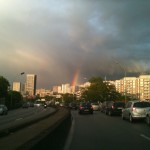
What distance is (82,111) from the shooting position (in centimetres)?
4972

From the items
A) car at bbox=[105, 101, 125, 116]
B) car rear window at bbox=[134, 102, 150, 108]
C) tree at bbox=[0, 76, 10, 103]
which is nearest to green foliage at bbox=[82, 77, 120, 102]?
tree at bbox=[0, 76, 10, 103]

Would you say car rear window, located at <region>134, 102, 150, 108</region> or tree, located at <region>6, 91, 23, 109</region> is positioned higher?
car rear window, located at <region>134, 102, 150, 108</region>

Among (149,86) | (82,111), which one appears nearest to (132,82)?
(149,86)

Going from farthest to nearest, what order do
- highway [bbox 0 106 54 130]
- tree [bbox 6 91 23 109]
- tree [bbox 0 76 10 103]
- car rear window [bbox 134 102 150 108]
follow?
1. tree [bbox 0 76 10 103]
2. tree [bbox 6 91 23 109]
3. highway [bbox 0 106 54 130]
4. car rear window [bbox 134 102 150 108]

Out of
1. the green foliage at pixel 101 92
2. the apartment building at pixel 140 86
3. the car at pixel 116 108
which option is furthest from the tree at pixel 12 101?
the apartment building at pixel 140 86

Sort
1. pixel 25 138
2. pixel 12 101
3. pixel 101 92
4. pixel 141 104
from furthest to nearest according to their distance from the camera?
pixel 101 92, pixel 12 101, pixel 141 104, pixel 25 138

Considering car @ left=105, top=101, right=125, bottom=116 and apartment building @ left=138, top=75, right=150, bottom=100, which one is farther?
apartment building @ left=138, top=75, right=150, bottom=100

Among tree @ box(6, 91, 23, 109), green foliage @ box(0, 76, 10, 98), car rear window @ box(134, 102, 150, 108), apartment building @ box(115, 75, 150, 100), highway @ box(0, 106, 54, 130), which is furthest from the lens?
apartment building @ box(115, 75, 150, 100)

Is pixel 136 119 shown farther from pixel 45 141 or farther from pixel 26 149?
pixel 26 149

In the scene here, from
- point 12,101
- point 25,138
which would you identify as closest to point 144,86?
point 12,101

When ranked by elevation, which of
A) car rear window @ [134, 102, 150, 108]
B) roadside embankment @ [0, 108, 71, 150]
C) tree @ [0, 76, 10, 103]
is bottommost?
roadside embankment @ [0, 108, 71, 150]

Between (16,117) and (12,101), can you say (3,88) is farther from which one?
(16,117)

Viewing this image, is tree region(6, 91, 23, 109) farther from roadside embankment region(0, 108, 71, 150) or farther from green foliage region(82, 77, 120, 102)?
roadside embankment region(0, 108, 71, 150)

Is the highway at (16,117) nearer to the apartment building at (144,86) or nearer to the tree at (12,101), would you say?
the tree at (12,101)
